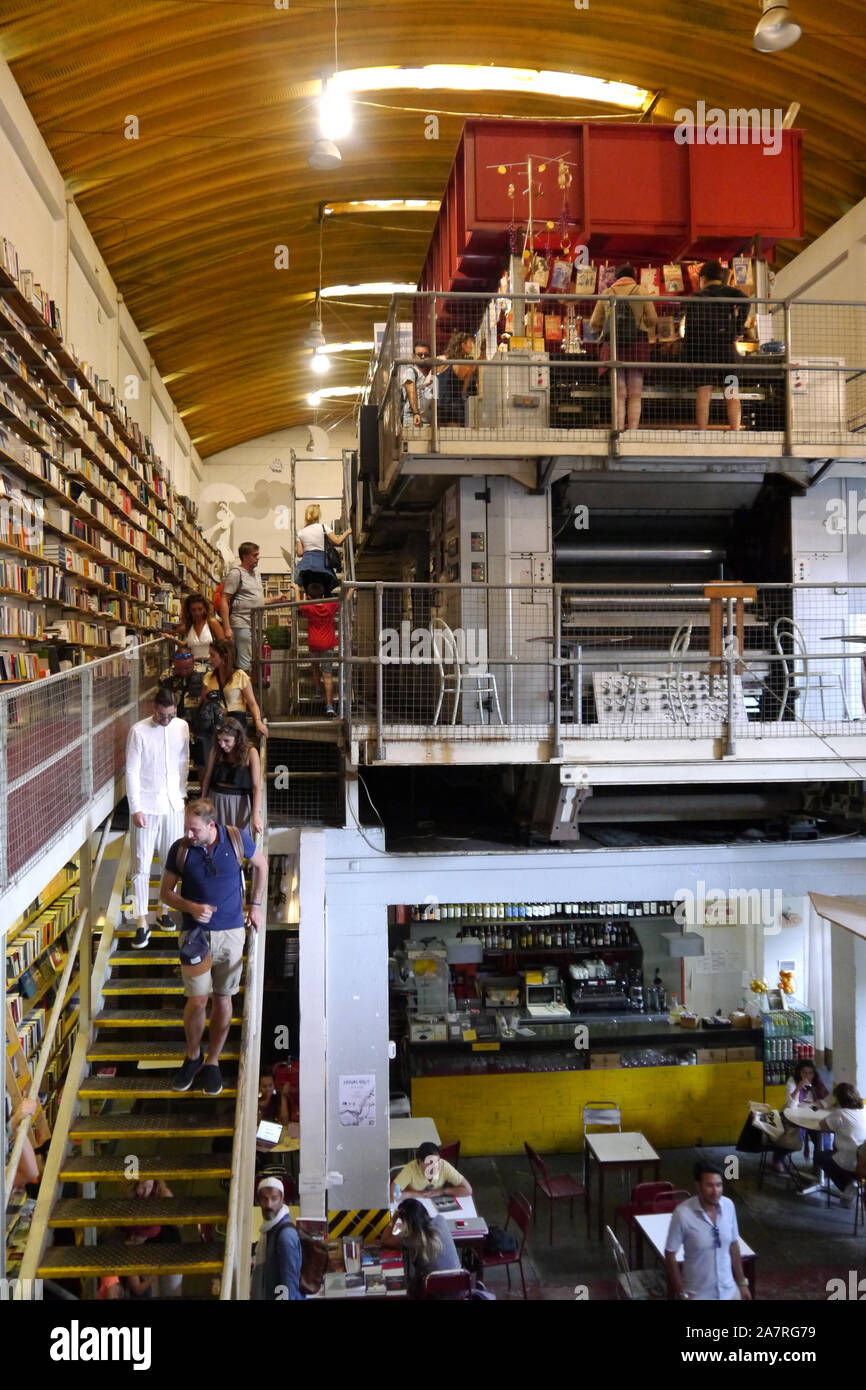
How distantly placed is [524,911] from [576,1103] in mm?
1963

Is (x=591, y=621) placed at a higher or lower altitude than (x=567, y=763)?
higher

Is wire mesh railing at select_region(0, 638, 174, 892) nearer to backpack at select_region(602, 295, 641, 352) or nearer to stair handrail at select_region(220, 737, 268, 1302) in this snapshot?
stair handrail at select_region(220, 737, 268, 1302)

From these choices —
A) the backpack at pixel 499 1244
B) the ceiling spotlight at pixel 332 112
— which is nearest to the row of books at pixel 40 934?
the backpack at pixel 499 1244

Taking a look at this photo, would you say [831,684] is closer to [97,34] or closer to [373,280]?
[97,34]

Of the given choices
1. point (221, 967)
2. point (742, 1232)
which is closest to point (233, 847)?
point (221, 967)

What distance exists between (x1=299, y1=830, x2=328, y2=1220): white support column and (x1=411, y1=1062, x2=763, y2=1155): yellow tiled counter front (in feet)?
9.16

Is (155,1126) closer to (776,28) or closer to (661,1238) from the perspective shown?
(661,1238)

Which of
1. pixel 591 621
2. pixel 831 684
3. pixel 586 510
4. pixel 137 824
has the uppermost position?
pixel 586 510

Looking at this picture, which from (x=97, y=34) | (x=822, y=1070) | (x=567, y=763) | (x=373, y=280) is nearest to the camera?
(x=567, y=763)

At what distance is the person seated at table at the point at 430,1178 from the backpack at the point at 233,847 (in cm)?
349

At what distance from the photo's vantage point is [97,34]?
8633 mm

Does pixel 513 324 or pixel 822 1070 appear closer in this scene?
pixel 513 324

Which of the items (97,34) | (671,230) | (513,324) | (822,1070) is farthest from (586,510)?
(822,1070)

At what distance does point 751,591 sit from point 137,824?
4081 mm
